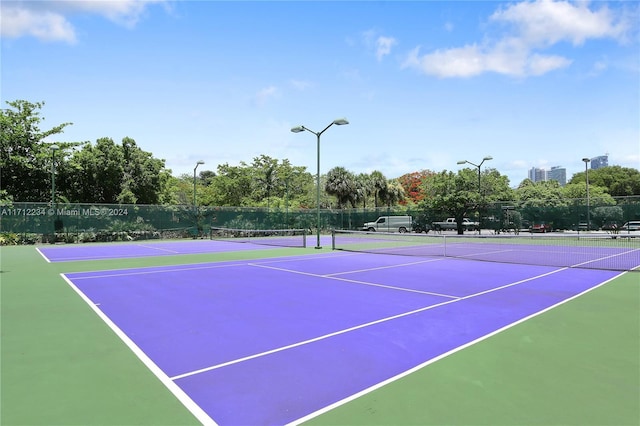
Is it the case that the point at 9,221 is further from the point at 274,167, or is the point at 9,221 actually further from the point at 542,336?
the point at 274,167

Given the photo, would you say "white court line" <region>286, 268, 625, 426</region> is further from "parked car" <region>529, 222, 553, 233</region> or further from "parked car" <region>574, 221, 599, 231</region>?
"parked car" <region>529, 222, 553, 233</region>

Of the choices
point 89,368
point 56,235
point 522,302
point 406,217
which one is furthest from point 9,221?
point 406,217

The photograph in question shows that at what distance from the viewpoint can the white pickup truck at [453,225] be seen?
128 feet

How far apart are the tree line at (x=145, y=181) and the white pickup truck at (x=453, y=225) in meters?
0.96

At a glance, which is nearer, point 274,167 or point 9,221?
point 9,221

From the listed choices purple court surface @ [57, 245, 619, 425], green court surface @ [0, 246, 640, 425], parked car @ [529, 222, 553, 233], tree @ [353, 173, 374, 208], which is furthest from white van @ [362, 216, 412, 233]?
green court surface @ [0, 246, 640, 425]

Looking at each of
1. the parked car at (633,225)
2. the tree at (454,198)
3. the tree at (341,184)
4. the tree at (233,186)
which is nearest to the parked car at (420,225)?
the tree at (454,198)

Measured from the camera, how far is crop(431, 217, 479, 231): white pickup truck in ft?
128

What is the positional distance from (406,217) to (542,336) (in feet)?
118

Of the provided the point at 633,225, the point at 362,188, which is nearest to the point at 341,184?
the point at 362,188

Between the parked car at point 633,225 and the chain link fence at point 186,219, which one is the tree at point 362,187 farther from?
the parked car at point 633,225

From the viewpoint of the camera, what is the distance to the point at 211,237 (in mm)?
32750

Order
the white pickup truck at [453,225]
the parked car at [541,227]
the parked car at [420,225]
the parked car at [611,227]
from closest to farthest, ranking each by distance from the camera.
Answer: the parked car at [611,227], the parked car at [541,227], the white pickup truck at [453,225], the parked car at [420,225]

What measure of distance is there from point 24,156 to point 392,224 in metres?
32.0
